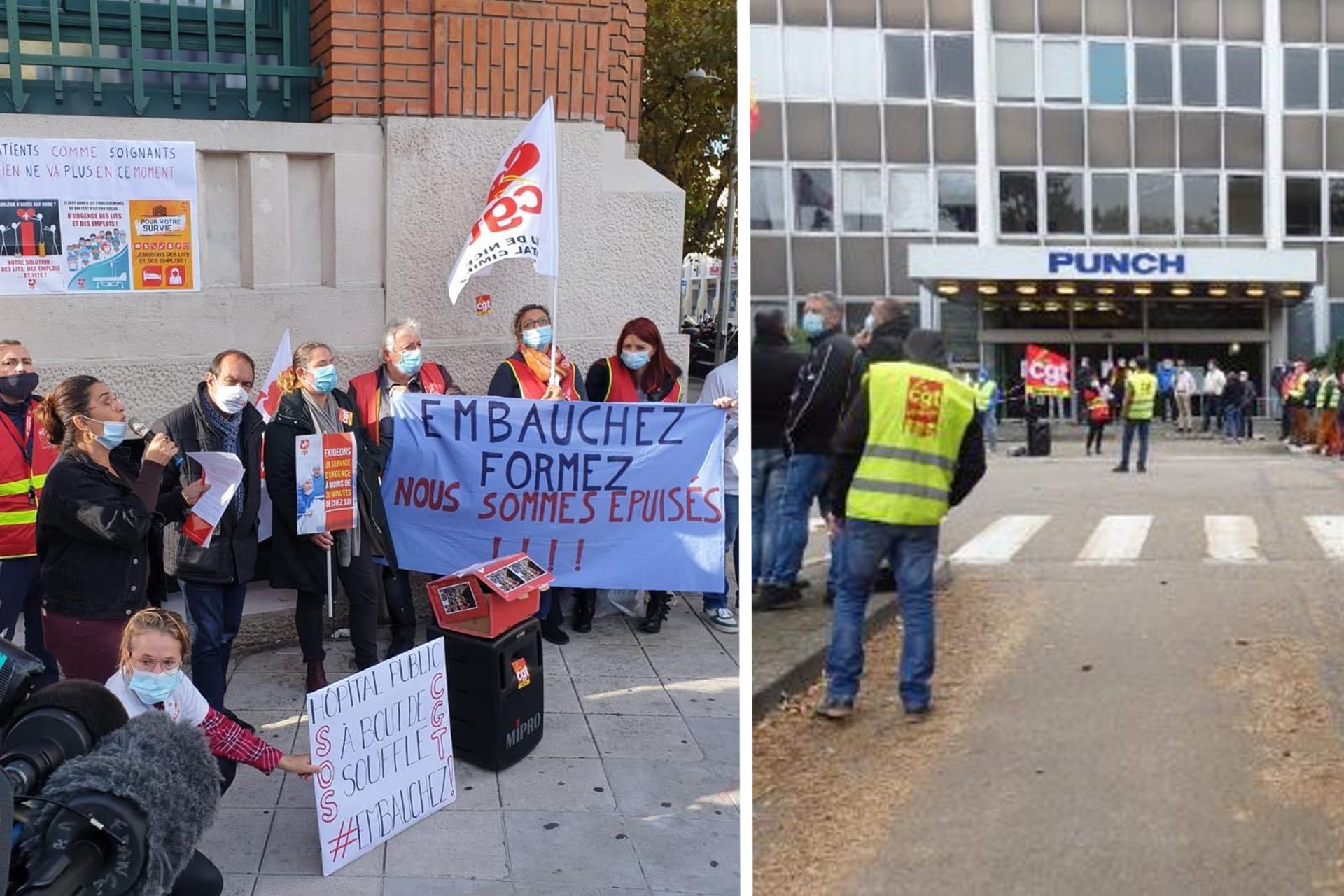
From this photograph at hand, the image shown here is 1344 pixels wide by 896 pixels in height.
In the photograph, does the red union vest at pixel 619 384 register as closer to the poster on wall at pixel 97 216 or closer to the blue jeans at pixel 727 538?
the blue jeans at pixel 727 538

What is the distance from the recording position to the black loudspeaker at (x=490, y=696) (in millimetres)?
4570

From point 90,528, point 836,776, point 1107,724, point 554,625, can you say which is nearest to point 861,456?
point 836,776

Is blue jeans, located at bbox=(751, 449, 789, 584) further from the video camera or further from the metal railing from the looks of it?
the metal railing

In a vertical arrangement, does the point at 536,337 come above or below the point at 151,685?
above

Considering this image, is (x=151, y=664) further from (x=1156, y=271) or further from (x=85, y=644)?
(x=1156, y=271)

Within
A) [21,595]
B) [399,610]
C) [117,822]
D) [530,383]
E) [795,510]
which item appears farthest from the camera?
[530,383]

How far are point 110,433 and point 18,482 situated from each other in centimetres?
71

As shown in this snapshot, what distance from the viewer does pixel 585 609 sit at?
617 cm

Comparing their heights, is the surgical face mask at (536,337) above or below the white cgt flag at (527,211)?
below

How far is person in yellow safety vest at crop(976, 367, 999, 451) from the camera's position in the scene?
2613 millimetres

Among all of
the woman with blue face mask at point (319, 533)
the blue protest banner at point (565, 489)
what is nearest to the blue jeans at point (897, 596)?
the woman with blue face mask at point (319, 533)

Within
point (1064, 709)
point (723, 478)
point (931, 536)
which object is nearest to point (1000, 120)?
point (931, 536)

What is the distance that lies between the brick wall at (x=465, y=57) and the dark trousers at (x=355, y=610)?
7.05ft

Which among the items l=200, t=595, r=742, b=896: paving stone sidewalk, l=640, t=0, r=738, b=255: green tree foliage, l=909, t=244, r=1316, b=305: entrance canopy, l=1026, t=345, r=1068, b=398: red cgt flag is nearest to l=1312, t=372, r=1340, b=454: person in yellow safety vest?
l=909, t=244, r=1316, b=305: entrance canopy
